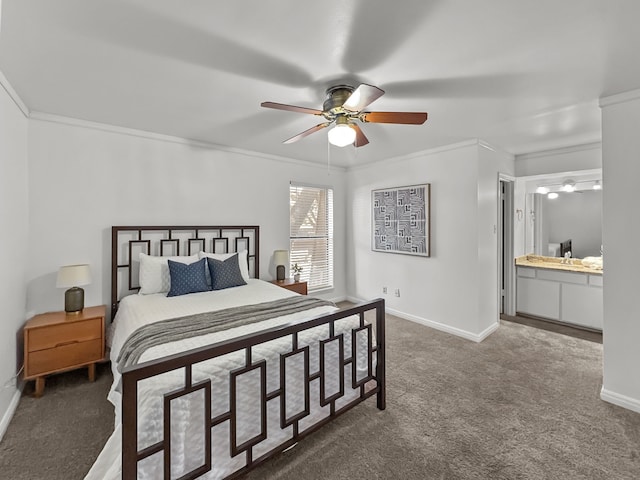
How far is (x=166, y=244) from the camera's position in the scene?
11.4 ft

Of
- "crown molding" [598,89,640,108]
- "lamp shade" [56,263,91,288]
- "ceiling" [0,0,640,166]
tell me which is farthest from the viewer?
"lamp shade" [56,263,91,288]

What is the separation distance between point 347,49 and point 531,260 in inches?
182

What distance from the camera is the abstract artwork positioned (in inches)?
160

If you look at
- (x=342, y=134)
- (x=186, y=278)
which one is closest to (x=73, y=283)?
(x=186, y=278)

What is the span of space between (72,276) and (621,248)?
466 cm

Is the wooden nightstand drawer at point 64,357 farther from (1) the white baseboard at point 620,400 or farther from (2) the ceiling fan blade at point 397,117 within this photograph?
(1) the white baseboard at point 620,400

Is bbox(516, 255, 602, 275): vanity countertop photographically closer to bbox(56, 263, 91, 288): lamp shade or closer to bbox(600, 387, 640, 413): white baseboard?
bbox(600, 387, 640, 413): white baseboard

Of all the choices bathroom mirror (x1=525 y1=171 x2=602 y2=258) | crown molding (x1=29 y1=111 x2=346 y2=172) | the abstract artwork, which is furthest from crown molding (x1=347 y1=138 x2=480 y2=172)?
bathroom mirror (x1=525 y1=171 x2=602 y2=258)

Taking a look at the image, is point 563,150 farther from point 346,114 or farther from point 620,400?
point 346,114

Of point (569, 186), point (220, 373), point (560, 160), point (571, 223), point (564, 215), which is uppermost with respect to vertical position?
point (560, 160)

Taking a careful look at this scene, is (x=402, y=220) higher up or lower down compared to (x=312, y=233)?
higher up

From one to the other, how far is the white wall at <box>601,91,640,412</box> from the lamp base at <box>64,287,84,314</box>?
15.1ft

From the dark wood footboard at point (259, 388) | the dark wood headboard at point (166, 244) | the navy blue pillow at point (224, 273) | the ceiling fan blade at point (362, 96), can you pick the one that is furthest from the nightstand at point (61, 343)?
the ceiling fan blade at point (362, 96)

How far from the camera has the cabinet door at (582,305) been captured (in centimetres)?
380
